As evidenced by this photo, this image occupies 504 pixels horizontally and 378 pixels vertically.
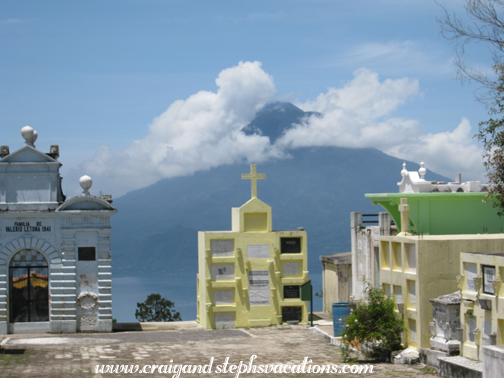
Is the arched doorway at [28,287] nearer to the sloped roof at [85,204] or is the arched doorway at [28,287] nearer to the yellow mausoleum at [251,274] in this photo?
the sloped roof at [85,204]

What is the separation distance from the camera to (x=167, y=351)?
2111 centimetres

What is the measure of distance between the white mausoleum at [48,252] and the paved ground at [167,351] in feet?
3.87

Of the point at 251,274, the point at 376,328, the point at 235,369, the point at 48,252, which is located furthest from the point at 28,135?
the point at 376,328

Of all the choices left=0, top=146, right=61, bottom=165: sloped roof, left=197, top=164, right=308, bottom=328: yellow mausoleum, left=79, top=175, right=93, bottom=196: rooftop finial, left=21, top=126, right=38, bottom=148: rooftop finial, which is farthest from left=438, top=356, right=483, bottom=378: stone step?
left=21, top=126, right=38, bottom=148: rooftop finial

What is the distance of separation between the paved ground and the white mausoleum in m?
1.18

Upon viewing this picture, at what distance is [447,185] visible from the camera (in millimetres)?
25250

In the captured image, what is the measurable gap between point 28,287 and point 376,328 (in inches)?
580

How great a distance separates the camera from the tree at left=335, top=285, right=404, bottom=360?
63.6 feet

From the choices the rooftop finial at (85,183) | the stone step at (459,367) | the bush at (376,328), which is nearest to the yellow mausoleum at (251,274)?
the rooftop finial at (85,183)

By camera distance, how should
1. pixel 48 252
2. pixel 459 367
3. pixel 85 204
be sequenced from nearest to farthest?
pixel 459 367 → pixel 48 252 → pixel 85 204

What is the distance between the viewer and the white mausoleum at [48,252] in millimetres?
26109

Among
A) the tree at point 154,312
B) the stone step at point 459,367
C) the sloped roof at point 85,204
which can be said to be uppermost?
the sloped roof at point 85,204

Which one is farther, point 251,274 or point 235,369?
point 251,274

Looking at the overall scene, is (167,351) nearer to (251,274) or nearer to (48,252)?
(251,274)
